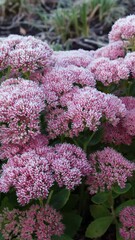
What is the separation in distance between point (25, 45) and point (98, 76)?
305mm

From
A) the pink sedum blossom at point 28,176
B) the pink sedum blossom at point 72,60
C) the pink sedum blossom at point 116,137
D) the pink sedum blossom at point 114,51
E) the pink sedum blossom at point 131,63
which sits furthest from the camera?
the pink sedum blossom at point 114,51

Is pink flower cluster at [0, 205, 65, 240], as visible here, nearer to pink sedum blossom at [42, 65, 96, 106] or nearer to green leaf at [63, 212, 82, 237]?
green leaf at [63, 212, 82, 237]

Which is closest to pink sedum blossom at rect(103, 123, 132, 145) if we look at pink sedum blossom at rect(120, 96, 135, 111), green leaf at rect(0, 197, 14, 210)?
pink sedum blossom at rect(120, 96, 135, 111)

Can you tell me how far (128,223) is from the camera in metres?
1.53

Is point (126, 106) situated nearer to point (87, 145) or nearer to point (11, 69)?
point (87, 145)

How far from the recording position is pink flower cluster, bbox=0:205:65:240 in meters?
1.43

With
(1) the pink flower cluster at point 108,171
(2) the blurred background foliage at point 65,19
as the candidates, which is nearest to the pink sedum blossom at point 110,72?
(1) the pink flower cluster at point 108,171

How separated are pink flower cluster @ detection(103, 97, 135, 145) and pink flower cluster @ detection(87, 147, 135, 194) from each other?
125 millimetres

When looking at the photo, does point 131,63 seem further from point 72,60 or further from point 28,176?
point 28,176

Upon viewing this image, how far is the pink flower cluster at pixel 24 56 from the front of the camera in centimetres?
168

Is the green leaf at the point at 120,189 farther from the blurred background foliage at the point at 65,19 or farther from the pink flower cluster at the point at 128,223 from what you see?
the blurred background foliage at the point at 65,19

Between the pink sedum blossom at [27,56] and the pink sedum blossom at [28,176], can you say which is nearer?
the pink sedum blossom at [28,176]

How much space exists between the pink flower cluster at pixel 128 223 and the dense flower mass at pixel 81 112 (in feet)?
0.98

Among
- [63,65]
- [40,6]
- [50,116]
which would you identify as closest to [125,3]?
[40,6]
